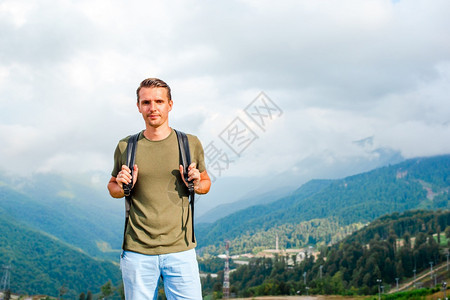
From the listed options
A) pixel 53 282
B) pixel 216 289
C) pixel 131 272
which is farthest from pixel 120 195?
pixel 53 282

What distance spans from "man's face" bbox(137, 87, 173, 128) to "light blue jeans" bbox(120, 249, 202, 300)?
3.72ft

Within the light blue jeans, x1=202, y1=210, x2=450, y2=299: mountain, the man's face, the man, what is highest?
the man's face

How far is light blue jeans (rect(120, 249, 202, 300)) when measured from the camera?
357cm

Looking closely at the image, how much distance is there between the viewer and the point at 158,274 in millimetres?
3619

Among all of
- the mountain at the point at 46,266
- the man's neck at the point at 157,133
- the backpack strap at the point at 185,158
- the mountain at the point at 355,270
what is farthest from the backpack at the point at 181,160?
the mountain at the point at 46,266

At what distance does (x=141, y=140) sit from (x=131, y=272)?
112cm

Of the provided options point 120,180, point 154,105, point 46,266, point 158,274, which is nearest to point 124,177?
point 120,180

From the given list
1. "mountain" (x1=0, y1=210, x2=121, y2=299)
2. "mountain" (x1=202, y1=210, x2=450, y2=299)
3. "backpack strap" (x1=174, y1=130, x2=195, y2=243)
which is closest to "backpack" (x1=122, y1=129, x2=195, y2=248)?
"backpack strap" (x1=174, y1=130, x2=195, y2=243)

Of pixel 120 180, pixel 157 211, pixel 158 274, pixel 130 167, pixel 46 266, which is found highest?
pixel 130 167

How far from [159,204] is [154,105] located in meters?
0.85

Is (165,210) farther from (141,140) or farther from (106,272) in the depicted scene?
(106,272)

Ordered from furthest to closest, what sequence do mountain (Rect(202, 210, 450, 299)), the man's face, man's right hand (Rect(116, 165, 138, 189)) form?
mountain (Rect(202, 210, 450, 299))
the man's face
man's right hand (Rect(116, 165, 138, 189))

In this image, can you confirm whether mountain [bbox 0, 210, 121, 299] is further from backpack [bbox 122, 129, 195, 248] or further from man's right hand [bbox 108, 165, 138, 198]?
backpack [bbox 122, 129, 195, 248]

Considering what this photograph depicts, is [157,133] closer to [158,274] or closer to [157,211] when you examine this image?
[157,211]
